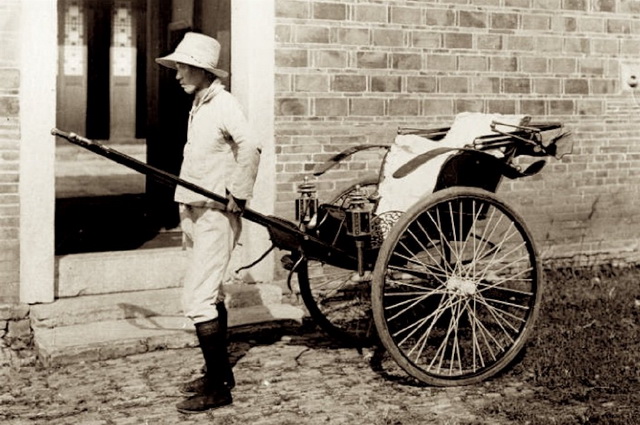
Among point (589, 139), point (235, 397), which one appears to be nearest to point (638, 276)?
point (589, 139)

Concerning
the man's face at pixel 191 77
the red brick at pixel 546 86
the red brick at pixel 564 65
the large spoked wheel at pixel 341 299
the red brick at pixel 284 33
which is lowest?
the large spoked wheel at pixel 341 299

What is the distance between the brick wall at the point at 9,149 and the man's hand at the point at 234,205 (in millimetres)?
2094

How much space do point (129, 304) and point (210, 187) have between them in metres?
1.93

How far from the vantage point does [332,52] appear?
26.0 ft

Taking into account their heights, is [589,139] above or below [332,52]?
below

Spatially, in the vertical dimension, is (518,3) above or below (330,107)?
above

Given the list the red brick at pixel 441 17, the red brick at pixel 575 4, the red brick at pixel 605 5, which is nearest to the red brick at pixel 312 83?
the red brick at pixel 441 17

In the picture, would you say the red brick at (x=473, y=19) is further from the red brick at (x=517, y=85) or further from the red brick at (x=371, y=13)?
the red brick at (x=371, y=13)

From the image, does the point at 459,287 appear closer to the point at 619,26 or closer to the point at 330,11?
the point at 330,11

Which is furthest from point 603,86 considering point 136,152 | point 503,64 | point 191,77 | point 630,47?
point 136,152

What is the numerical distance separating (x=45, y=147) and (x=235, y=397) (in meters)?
2.41

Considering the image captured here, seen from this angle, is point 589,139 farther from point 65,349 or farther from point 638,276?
point 65,349

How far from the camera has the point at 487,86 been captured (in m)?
8.76

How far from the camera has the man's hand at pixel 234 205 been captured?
214 inches
